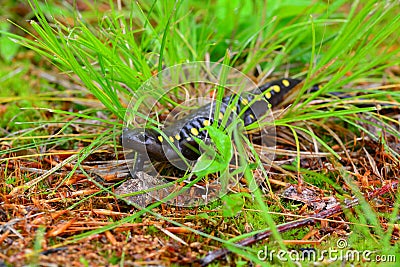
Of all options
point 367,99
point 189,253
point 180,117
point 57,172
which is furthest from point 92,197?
point 367,99

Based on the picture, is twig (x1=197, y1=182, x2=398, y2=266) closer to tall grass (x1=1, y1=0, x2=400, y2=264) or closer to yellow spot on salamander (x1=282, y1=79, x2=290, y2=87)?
tall grass (x1=1, y1=0, x2=400, y2=264)

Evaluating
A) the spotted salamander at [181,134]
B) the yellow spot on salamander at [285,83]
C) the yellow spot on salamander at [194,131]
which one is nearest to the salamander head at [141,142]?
the spotted salamander at [181,134]

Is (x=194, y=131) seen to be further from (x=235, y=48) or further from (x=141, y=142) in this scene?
(x=235, y=48)

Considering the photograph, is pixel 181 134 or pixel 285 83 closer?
pixel 181 134

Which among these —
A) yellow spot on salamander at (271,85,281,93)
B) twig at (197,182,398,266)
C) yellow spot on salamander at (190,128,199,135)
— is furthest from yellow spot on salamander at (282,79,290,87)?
twig at (197,182,398,266)

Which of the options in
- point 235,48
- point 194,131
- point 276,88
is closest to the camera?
point 194,131

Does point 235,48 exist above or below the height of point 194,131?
above

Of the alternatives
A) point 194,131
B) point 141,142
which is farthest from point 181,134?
point 141,142

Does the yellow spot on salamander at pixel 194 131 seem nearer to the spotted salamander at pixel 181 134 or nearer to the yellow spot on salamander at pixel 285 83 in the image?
the spotted salamander at pixel 181 134
